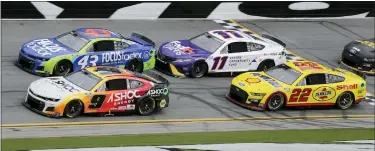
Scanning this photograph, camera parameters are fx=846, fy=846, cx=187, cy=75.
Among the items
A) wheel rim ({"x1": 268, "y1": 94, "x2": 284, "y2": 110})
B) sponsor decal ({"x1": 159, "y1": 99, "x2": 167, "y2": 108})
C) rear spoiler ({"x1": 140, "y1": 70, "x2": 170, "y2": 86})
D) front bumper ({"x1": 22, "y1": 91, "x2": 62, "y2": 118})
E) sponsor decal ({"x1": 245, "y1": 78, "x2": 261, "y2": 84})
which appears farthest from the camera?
sponsor decal ({"x1": 245, "y1": 78, "x2": 261, "y2": 84})

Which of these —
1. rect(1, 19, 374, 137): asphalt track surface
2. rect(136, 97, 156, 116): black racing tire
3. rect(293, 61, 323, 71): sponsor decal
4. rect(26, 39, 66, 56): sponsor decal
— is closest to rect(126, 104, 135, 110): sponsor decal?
rect(136, 97, 156, 116): black racing tire

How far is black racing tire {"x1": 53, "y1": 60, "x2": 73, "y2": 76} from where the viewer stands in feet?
75.4

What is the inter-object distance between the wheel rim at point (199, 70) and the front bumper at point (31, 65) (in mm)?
4447

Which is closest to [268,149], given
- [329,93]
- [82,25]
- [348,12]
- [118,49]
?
[329,93]

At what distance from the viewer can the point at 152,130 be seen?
64.7 ft

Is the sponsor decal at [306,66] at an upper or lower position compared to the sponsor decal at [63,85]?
lower

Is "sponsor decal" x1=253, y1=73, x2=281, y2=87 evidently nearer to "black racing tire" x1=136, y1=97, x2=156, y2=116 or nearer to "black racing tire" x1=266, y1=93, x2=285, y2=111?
"black racing tire" x1=266, y1=93, x2=285, y2=111

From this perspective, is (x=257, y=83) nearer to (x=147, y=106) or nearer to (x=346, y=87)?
(x=346, y=87)

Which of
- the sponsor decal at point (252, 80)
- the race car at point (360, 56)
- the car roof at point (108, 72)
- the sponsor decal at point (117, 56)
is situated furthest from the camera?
the race car at point (360, 56)

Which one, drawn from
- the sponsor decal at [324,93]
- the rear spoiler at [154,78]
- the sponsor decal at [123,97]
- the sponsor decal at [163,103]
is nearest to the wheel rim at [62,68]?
the rear spoiler at [154,78]

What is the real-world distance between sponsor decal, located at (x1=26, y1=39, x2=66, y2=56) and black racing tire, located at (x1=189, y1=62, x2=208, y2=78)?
3.80 meters

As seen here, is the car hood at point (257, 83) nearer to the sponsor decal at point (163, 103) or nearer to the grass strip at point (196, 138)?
the grass strip at point (196, 138)

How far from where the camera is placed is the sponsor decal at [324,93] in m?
22.8

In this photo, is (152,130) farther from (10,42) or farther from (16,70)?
(10,42)
